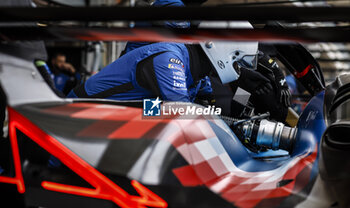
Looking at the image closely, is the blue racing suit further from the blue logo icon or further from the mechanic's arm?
the blue logo icon

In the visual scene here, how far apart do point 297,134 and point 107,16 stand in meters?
0.63

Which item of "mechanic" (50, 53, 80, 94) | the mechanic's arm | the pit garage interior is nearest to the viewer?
the pit garage interior

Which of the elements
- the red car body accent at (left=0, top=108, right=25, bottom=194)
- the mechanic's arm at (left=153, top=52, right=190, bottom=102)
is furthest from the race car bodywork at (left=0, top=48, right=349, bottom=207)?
the mechanic's arm at (left=153, top=52, right=190, bottom=102)

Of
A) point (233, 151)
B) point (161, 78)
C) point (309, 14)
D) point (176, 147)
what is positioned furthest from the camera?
point (161, 78)

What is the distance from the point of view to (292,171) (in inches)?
27.4

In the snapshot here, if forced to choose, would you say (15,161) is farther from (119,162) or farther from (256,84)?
(256,84)

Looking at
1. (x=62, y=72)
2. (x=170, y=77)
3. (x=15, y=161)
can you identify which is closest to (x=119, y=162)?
(x=15, y=161)

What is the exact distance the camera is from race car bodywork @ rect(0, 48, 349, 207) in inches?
25.3

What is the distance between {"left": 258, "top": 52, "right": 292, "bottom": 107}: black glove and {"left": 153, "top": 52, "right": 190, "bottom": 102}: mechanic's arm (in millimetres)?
442

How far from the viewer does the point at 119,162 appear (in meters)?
→ 0.64

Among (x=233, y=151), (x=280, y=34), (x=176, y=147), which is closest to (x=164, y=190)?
(x=176, y=147)

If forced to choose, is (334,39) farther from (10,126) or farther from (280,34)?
(10,126)

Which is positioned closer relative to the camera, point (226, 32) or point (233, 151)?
point (226, 32)

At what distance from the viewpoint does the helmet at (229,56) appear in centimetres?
98
